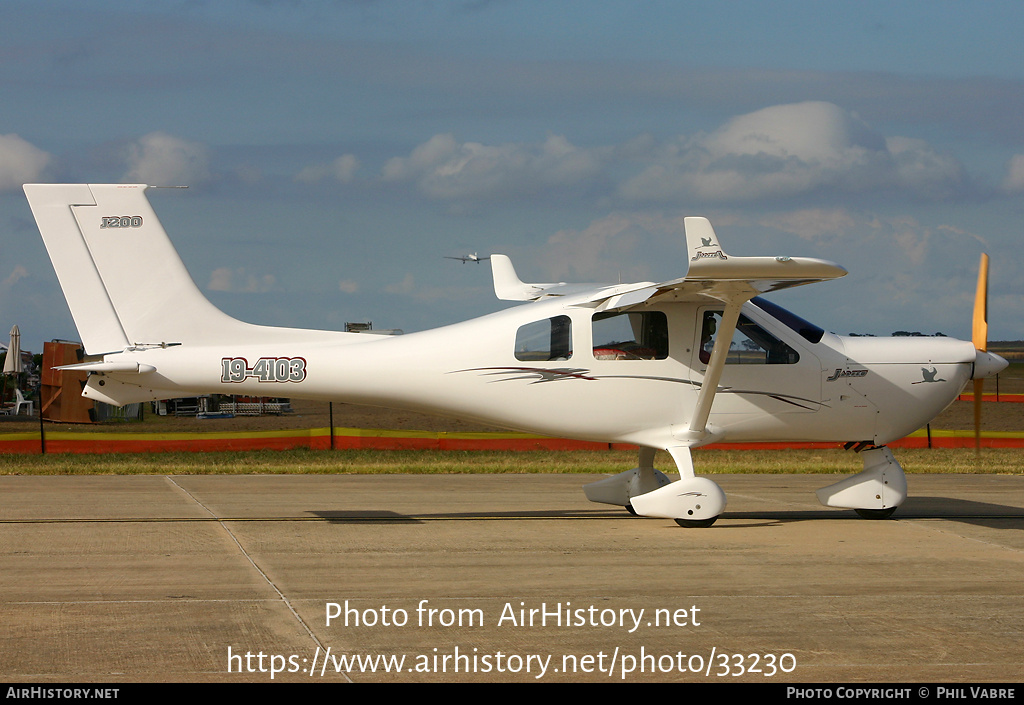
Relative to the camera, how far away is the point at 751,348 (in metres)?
11.7

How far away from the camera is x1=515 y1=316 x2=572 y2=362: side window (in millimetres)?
11469

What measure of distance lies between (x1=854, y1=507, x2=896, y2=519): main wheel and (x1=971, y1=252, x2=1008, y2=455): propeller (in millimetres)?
1292

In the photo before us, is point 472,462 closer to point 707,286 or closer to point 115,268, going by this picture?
point 115,268

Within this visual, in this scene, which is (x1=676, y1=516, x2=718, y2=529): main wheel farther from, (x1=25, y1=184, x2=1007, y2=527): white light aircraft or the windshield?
the windshield

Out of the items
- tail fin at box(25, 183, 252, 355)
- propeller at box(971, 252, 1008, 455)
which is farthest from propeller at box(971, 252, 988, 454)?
tail fin at box(25, 183, 252, 355)

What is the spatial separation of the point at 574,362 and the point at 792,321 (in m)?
2.61

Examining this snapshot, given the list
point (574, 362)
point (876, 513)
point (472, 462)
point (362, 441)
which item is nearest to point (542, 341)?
point (574, 362)

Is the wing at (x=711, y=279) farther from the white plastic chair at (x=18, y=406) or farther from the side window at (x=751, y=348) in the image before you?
the white plastic chair at (x=18, y=406)

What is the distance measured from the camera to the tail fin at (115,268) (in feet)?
35.7

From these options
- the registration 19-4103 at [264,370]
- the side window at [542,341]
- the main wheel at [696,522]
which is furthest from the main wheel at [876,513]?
the registration 19-4103 at [264,370]

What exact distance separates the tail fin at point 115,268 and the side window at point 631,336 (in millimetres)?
4153
